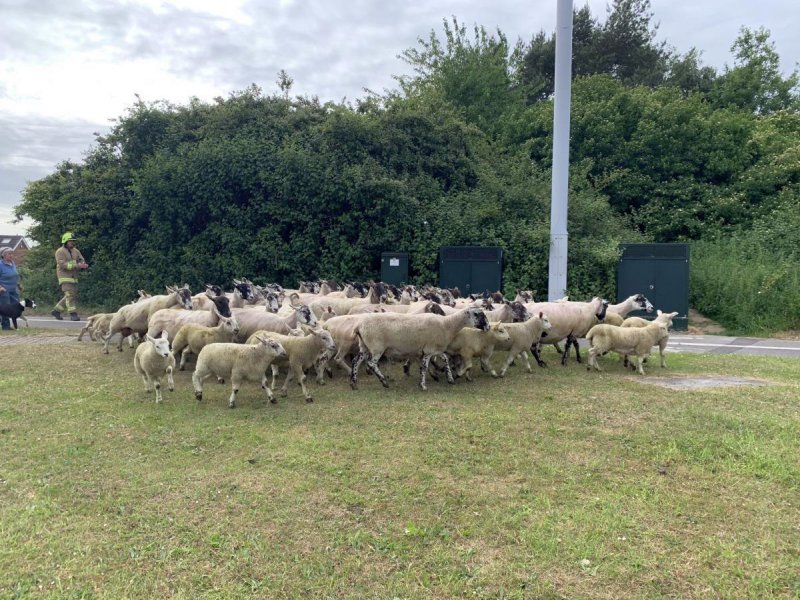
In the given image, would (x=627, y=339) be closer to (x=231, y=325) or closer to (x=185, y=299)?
(x=231, y=325)

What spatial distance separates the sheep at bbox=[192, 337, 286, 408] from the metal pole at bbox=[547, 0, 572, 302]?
10651 mm

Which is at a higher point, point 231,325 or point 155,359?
point 231,325

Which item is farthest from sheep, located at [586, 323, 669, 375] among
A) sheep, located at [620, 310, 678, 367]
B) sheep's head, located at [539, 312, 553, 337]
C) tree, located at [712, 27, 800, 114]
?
tree, located at [712, 27, 800, 114]

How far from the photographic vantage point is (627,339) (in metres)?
10.5

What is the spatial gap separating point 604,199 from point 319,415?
1999 centimetres

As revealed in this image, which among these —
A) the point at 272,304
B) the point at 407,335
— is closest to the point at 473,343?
the point at 407,335

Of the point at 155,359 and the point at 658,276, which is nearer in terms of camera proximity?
the point at 155,359

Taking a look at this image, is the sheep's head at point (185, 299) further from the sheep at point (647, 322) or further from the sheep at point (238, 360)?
the sheep at point (647, 322)

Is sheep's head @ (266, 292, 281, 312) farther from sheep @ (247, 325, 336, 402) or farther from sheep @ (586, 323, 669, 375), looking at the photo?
sheep @ (586, 323, 669, 375)

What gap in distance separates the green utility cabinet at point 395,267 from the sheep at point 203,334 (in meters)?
10.5

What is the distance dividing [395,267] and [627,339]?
35.8 ft

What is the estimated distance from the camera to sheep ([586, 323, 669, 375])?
10.5 meters

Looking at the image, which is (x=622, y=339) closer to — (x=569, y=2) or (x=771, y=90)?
(x=569, y=2)

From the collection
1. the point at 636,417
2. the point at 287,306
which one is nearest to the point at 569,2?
the point at 287,306
